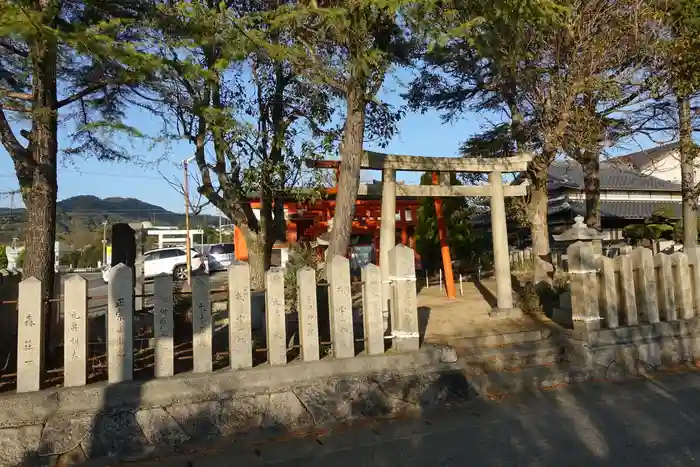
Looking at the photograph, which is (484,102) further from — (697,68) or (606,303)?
(606,303)

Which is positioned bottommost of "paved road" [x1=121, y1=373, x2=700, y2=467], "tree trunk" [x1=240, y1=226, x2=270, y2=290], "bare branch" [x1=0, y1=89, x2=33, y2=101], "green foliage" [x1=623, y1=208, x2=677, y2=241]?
"paved road" [x1=121, y1=373, x2=700, y2=467]

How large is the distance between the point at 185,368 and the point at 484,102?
9.59 meters

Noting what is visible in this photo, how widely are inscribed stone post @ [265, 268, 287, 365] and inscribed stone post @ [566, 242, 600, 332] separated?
148 inches

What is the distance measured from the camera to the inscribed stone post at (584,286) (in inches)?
252

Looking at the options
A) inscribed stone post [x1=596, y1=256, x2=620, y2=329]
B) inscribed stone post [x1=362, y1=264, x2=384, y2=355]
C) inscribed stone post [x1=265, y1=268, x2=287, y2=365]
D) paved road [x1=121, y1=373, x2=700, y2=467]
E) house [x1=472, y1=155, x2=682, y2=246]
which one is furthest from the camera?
house [x1=472, y1=155, x2=682, y2=246]

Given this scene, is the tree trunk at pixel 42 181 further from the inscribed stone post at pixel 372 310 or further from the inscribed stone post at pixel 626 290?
the inscribed stone post at pixel 626 290

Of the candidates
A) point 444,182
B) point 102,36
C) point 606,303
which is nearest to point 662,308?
point 606,303

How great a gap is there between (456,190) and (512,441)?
4.78 metres

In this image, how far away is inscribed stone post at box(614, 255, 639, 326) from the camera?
6.74 m

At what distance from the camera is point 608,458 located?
4.02 metres

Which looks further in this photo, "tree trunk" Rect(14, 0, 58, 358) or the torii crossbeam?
the torii crossbeam

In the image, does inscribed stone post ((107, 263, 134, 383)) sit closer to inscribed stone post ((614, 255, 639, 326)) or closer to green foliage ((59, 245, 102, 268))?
inscribed stone post ((614, 255, 639, 326))

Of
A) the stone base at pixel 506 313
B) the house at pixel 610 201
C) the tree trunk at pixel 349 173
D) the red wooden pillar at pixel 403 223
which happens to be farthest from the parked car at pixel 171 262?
the tree trunk at pixel 349 173

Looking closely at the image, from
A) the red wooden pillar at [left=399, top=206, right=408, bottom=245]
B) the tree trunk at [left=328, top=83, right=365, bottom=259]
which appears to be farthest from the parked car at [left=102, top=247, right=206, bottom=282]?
the tree trunk at [left=328, top=83, right=365, bottom=259]
